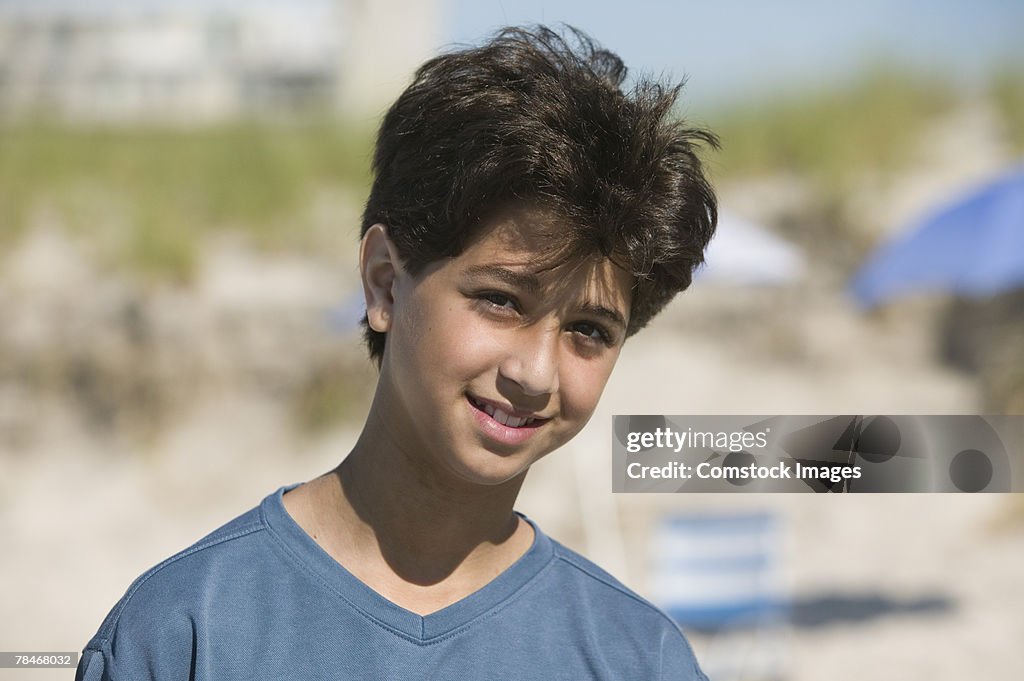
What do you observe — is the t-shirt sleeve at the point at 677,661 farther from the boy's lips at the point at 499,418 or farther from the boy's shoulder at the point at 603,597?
the boy's lips at the point at 499,418

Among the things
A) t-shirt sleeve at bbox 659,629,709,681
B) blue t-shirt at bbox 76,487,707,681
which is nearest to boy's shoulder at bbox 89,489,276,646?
blue t-shirt at bbox 76,487,707,681

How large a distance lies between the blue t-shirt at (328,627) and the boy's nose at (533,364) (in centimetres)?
27

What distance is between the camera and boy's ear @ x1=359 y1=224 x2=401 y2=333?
1.30 metres

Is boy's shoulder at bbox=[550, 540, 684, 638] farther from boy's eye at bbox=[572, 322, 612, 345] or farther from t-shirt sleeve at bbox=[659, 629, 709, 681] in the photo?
boy's eye at bbox=[572, 322, 612, 345]

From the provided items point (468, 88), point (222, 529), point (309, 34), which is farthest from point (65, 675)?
point (309, 34)

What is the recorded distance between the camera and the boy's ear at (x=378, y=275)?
1298 mm

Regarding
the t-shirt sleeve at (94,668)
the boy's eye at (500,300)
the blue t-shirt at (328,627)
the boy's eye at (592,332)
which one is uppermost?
the boy's eye at (500,300)

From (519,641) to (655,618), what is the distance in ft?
0.61

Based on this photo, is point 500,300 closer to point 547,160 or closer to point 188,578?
point 547,160

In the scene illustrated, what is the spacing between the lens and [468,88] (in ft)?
4.09

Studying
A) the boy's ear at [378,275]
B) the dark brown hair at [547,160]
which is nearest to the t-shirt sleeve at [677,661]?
the dark brown hair at [547,160]

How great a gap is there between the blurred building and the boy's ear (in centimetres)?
1018

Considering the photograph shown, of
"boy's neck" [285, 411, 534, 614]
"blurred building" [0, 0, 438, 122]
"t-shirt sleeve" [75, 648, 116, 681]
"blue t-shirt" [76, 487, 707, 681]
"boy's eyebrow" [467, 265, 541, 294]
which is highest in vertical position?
"blurred building" [0, 0, 438, 122]

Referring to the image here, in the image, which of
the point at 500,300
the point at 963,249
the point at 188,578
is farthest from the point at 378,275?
the point at 963,249
